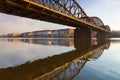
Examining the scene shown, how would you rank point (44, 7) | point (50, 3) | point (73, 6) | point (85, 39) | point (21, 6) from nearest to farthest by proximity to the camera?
1. point (21, 6)
2. point (44, 7)
3. point (50, 3)
4. point (73, 6)
5. point (85, 39)

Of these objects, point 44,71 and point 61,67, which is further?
point 61,67

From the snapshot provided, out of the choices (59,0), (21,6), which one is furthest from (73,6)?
(21,6)

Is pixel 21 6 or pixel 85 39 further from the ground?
pixel 21 6

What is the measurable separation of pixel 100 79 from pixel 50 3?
3127 cm

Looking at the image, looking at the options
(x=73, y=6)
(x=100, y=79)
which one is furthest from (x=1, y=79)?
(x=73, y=6)

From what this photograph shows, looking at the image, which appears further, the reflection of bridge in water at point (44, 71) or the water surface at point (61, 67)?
the water surface at point (61, 67)

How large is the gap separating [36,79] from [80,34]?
75403 millimetres

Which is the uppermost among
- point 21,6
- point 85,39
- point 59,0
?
point 59,0

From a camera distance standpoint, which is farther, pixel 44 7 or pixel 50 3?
pixel 50 3

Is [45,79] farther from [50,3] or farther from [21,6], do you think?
[50,3]

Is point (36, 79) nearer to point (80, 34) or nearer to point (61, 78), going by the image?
point (61, 78)

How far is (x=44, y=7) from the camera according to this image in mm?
37062

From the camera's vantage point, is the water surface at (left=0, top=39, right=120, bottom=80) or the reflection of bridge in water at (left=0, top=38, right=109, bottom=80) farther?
the water surface at (left=0, top=39, right=120, bottom=80)

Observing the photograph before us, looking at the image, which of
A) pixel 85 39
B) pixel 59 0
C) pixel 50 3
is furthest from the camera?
pixel 85 39
